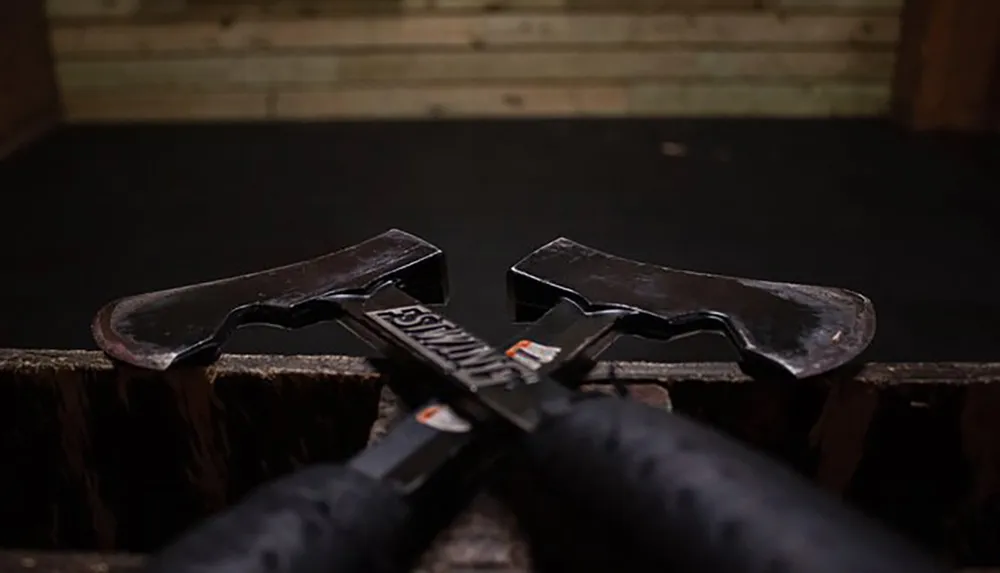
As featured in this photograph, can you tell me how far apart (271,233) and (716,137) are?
106cm

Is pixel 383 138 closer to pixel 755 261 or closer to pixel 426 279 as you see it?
pixel 755 261

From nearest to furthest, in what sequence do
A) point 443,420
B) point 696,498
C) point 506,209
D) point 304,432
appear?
1. point 696,498
2. point 443,420
3. point 304,432
4. point 506,209

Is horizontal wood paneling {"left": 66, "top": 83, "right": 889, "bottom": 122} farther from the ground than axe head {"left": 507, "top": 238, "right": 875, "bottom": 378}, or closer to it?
closer to it

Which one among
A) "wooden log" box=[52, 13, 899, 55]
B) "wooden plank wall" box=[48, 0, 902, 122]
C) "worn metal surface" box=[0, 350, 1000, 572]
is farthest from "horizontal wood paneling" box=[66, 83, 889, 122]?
"worn metal surface" box=[0, 350, 1000, 572]

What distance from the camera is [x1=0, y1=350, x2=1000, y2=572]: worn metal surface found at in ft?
2.10

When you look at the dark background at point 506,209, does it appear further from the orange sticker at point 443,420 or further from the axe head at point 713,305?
the orange sticker at point 443,420

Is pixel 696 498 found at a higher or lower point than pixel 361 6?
lower

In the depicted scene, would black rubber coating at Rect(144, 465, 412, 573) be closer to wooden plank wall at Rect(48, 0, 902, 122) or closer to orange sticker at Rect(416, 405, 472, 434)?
orange sticker at Rect(416, 405, 472, 434)

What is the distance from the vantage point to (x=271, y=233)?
1.64 m

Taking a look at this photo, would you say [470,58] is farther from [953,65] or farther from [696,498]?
[696,498]

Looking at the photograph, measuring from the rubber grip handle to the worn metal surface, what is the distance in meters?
0.15

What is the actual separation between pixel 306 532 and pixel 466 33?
2034 mm

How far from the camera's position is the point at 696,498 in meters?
0.41

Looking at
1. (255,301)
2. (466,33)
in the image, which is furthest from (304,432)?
(466,33)
